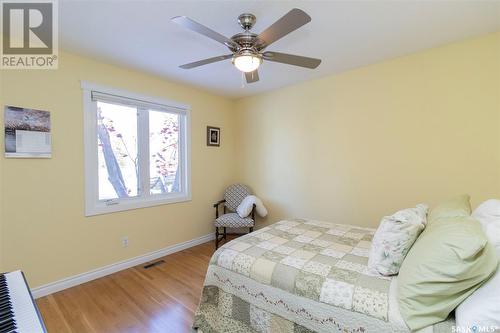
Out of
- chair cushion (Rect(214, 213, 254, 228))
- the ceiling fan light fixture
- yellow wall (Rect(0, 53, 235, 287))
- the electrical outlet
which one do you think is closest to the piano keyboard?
yellow wall (Rect(0, 53, 235, 287))

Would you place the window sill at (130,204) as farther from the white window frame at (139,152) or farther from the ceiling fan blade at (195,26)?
the ceiling fan blade at (195,26)

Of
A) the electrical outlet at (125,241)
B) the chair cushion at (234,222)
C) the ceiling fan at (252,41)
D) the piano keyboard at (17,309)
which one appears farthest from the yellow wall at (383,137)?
the piano keyboard at (17,309)

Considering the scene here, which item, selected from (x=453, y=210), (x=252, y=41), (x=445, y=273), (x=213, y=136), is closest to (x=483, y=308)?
(x=445, y=273)

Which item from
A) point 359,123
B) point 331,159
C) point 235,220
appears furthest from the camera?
point 235,220

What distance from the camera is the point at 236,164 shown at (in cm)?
437

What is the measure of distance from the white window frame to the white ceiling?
15.7 inches

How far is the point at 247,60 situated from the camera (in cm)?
175

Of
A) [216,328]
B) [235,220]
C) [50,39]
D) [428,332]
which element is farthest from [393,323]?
[50,39]

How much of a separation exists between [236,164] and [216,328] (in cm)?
290

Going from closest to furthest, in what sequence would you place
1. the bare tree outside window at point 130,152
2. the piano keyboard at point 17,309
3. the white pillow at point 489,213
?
the piano keyboard at point 17,309 → the white pillow at point 489,213 → the bare tree outside window at point 130,152

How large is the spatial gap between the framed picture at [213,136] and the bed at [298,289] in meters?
2.20

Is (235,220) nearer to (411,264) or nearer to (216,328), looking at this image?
(216,328)

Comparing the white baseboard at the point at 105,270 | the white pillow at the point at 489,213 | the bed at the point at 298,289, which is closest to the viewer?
the bed at the point at 298,289

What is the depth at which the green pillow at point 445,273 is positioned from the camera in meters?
1.00
